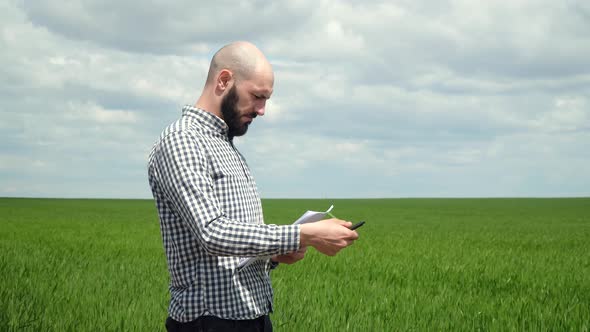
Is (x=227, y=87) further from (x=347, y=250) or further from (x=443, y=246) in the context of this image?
(x=443, y=246)

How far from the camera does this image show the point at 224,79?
2.85 metres

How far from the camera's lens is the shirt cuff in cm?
255

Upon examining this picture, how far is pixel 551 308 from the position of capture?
8.04 metres

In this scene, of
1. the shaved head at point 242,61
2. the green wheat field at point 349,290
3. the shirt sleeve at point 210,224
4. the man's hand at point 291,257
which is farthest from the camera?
the green wheat field at point 349,290

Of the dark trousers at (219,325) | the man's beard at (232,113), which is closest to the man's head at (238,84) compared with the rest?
the man's beard at (232,113)

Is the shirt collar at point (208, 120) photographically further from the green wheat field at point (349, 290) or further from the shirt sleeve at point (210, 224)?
the green wheat field at point (349, 290)

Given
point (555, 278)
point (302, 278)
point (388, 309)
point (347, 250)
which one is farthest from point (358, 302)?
point (347, 250)

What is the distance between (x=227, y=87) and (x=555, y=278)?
9874 millimetres

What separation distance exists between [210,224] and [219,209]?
0.08 meters

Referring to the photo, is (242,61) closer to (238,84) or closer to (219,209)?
(238,84)

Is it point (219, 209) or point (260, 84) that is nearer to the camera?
point (219, 209)

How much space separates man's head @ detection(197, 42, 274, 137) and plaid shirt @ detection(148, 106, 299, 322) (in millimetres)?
67

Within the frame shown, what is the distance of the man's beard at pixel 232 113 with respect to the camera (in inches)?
112

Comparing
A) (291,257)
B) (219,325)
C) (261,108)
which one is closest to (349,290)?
(291,257)
